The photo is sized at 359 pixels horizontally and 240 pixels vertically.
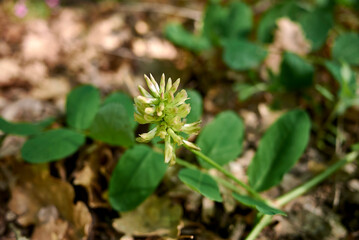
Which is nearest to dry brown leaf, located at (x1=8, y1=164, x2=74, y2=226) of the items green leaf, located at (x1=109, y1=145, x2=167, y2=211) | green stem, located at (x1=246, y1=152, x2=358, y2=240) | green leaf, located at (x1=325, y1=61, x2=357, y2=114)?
green leaf, located at (x1=109, y1=145, x2=167, y2=211)

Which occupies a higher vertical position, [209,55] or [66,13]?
[66,13]

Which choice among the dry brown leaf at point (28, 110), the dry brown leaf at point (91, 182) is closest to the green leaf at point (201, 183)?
the dry brown leaf at point (91, 182)

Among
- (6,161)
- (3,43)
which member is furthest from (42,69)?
(6,161)

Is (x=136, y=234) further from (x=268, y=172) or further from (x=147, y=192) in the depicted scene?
(x=268, y=172)

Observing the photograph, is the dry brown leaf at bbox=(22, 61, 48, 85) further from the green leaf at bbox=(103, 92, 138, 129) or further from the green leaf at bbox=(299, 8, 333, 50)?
the green leaf at bbox=(299, 8, 333, 50)

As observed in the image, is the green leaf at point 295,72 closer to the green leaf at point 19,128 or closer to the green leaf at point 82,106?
the green leaf at point 82,106

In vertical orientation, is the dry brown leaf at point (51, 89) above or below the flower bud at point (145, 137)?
below
